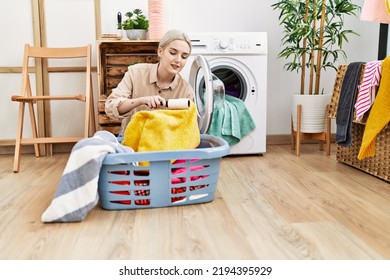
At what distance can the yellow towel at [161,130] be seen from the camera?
70.7 inches

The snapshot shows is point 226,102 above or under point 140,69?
under

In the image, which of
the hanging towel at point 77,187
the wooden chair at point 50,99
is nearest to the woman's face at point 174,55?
the hanging towel at point 77,187

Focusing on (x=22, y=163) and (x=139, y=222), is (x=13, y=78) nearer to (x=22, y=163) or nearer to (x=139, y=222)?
(x=22, y=163)

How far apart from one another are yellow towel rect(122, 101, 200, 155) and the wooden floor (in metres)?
0.28

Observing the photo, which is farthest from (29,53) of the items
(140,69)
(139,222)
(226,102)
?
(139,222)

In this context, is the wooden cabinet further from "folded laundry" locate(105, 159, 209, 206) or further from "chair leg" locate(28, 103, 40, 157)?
"folded laundry" locate(105, 159, 209, 206)

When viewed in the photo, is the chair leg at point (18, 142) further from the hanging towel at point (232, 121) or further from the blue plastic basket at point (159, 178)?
the hanging towel at point (232, 121)

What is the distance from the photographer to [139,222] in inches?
65.0

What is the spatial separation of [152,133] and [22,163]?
1.48 meters

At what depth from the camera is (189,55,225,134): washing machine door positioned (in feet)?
6.61

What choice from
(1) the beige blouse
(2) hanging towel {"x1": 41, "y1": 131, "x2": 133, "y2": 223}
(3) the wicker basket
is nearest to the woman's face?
(1) the beige blouse

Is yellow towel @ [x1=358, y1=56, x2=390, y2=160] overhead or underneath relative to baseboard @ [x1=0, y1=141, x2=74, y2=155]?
overhead

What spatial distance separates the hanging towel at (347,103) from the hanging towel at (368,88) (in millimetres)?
94

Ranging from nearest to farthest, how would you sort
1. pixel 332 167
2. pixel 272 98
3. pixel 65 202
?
pixel 65 202, pixel 332 167, pixel 272 98
